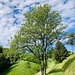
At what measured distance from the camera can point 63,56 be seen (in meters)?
90.4

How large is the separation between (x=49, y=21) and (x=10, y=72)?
58.4m

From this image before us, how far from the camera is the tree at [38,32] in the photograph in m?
53.2

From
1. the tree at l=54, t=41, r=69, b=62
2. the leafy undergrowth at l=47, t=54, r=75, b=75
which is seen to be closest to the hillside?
the leafy undergrowth at l=47, t=54, r=75, b=75

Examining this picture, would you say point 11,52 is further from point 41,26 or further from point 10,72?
point 10,72

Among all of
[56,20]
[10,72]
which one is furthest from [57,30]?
[10,72]

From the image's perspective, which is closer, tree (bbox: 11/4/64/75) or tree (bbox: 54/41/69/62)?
tree (bbox: 11/4/64/75)

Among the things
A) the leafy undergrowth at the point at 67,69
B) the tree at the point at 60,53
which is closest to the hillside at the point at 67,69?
the leafy undergrowth at the point at 67,69

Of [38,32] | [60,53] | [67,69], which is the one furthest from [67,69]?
[60,53]

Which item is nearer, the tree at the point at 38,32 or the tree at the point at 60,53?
the tree at the point at 38,32

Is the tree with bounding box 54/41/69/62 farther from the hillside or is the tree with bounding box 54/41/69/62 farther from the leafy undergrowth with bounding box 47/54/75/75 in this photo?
the leafy undergrowth with bounding box 47/54/75/75

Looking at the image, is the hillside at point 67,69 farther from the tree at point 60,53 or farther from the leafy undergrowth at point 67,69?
the tree at point 60,53

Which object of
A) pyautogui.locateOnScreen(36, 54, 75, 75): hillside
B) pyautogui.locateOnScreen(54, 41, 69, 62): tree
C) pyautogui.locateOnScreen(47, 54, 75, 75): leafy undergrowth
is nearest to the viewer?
pyautogui.locateOnScreen(47, 54, 75, 75): leafy undergrowth

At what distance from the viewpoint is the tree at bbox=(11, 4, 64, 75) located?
53.2 m

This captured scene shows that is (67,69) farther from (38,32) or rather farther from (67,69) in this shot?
(38,32)
